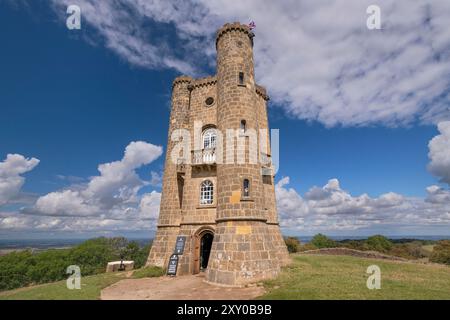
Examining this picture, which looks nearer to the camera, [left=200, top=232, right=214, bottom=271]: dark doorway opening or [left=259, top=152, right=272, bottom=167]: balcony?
[left=200, top=232, right=214, bottom=271]: dark doorway opening

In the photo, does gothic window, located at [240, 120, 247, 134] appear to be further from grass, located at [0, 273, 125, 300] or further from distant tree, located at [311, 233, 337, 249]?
distant tree, located at [311, 233, 337, 249]

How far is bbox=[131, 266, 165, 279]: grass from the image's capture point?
53.0ft

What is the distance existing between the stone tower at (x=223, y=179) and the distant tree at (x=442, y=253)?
90.6 ft

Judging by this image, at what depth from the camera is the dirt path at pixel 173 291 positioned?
11155mm

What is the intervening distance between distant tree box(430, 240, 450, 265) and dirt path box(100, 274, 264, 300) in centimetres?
3384

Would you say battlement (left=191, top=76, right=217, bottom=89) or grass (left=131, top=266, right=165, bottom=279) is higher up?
battlement (left=191, top=76, right=217, bottom=89)

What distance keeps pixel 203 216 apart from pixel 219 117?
6838mm

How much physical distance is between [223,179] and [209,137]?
5.35 meters

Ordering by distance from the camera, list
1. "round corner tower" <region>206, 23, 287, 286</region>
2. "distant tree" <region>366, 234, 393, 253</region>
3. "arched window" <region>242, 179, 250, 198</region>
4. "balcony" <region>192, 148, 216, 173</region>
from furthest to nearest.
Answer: "distant tree" <region>366, 234, 393, 253</region>, "balcony" <region>192, 148, 216, 173</region>, "arched window" <region>242, 179, 250, 198</region>, "round corner tower" <region>206, 23, 287, 286</region>

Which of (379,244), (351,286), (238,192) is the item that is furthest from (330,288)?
(379,244)

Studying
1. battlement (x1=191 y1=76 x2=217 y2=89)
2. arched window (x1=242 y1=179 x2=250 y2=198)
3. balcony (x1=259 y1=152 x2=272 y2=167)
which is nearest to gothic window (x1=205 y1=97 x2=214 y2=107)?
battlement (x1=191 y1=76 x2=217 y2=89)

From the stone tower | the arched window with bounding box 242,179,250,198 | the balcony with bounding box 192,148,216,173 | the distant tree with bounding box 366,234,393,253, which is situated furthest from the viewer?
the distant tree with bounding box 366,234,393,253

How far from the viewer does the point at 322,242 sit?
45.2m
